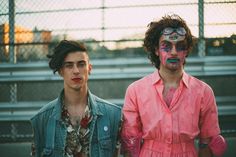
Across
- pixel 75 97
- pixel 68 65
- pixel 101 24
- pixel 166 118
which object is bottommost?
pixel 166 118

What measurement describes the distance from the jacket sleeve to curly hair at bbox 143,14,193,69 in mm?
503

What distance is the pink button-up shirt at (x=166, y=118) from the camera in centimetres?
310

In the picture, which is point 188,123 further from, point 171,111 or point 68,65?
point 68,65

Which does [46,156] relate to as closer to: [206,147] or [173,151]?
[173,151]

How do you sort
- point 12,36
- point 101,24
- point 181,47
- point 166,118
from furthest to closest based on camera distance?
point 12,36 → point 101,24 → point 181,47 → point 166,118

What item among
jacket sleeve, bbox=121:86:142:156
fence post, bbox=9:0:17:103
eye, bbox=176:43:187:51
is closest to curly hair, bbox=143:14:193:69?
eye, bbox=176:43:187:51

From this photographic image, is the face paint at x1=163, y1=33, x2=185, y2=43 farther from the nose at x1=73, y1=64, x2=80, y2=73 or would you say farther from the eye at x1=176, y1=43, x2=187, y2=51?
the nose at x1=73, y1=64, x2=80, y2=73

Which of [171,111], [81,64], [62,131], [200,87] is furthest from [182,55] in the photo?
[62,131]

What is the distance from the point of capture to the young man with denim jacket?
326 centimetres

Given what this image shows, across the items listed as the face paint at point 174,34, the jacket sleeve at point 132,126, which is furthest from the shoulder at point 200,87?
the jacket sleeve at point 132,126

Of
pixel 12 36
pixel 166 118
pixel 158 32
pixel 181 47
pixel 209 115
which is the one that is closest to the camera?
pixel 166 118

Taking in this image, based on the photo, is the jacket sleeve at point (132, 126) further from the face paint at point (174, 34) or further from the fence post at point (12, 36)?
the fence post at point (12, 36)

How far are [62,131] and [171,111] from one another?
1.06m

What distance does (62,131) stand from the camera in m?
3.27
